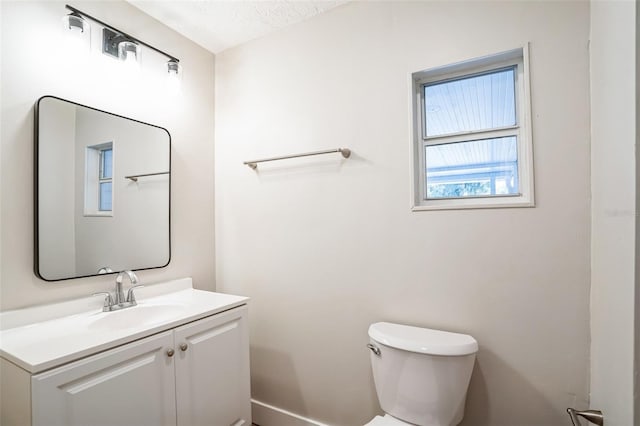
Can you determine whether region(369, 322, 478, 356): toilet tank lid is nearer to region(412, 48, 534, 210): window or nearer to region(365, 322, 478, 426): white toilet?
region(365, 322, 478, 426): white toilet

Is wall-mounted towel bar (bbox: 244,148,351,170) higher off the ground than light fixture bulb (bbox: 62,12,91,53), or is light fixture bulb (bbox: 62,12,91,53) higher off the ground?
light fixture bulb (bbox: 62,12,91,53)

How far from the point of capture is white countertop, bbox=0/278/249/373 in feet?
3.17

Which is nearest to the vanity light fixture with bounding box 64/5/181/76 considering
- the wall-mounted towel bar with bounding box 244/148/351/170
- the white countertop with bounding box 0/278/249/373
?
the wall-mounted towel bar with bounding box 244/148/351/170

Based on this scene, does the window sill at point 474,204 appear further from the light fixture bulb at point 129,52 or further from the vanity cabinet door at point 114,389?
the light fixture bulb at point 129,52

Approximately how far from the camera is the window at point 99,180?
145 centimetres

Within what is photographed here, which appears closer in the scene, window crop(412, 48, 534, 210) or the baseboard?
window crop(412, 48, 534, 210)

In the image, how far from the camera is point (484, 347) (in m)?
1.32

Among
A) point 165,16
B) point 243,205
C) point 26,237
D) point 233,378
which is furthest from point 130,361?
point 165,16

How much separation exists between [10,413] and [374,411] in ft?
4.79

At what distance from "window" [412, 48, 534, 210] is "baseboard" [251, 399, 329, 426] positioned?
4.58ft

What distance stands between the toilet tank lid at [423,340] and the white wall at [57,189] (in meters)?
1.44

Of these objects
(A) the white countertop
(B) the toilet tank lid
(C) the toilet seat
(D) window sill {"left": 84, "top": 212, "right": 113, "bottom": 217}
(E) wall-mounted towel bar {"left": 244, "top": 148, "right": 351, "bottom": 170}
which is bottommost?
(C) the toilet seat

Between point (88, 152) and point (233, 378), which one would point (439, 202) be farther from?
point (88, 152)

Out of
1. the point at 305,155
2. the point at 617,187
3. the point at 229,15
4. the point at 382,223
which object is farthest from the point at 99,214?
the point at 617,187
